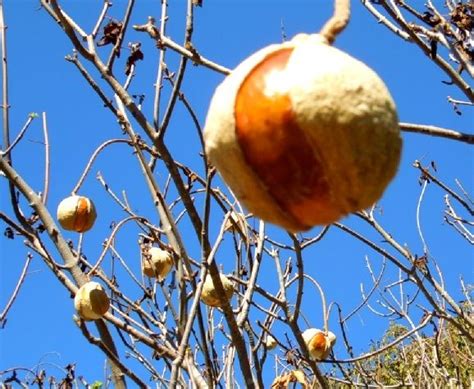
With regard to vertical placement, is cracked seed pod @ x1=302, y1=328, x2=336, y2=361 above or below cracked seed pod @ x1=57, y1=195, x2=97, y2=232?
below

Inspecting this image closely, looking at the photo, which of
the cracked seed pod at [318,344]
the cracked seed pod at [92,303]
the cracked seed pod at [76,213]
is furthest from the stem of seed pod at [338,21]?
the cracked seed pod at [318,344]

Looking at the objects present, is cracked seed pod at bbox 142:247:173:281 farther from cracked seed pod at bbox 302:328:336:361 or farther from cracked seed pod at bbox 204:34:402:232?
cracked seed pod at bbox 204:34:402:232

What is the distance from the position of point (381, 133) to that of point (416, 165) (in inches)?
108

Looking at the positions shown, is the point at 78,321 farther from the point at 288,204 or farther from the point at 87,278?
the point at 288,204

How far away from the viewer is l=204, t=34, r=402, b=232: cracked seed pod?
1.09 metres

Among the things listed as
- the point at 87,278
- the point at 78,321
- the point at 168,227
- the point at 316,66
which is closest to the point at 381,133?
the point at 316,66

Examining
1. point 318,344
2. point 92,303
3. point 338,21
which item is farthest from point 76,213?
point 338,21

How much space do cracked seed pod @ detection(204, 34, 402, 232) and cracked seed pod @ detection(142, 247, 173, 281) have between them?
2.04m

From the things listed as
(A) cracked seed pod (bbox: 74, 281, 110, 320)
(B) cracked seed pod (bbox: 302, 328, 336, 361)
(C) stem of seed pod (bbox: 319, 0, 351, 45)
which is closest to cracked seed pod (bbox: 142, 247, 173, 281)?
(A) cracked seed pod (bbox: 74, 281, 110, 320)

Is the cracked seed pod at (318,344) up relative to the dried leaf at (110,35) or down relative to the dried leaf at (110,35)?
down

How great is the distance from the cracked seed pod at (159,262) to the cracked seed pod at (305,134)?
2041 mm

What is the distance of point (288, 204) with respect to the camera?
117 cm

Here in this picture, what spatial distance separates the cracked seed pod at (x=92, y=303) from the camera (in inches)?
101

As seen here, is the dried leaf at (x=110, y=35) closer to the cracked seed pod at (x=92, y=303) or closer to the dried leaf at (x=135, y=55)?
the dried leaf at (x=135, y=55)
